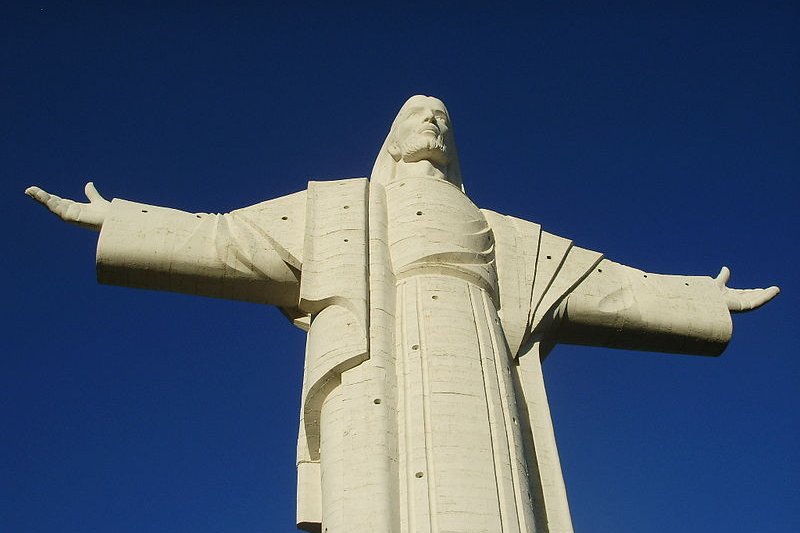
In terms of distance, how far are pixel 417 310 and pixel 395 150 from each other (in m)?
4.00

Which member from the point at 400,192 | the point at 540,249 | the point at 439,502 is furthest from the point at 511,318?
the point at 439,502

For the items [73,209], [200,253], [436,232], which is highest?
[73,209]

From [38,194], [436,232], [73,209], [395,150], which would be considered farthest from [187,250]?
[395,150]

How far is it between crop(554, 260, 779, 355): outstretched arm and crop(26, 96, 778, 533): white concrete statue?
0.08 feet

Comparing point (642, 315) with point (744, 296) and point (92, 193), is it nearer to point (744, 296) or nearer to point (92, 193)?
point (744, 296)

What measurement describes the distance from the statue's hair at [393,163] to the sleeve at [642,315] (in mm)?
2720

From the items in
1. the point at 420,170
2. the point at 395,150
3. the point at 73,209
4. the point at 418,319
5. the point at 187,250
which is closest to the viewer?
the point at 418,319

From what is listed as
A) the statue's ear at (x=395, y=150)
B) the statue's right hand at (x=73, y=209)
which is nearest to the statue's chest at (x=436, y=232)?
the statue's ear at (x=395, y=150)

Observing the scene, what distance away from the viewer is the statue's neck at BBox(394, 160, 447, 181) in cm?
1371

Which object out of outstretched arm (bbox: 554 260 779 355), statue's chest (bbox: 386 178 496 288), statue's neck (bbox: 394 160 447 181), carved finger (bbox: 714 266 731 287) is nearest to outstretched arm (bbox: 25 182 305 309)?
statue's chest (bbox: 386 178 496 288)

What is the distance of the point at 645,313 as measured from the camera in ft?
43.3

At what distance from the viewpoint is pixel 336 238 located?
467 inches

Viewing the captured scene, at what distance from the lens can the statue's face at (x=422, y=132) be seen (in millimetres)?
13930

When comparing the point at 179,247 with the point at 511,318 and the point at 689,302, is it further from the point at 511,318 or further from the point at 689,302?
the point at 689,302
